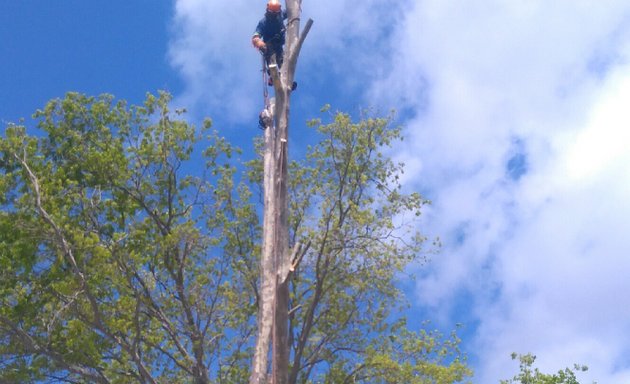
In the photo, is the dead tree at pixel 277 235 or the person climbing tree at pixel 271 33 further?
the person climbing tree at pixel 271 33

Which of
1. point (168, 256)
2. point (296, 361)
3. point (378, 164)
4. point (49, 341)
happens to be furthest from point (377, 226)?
point (49, 341)

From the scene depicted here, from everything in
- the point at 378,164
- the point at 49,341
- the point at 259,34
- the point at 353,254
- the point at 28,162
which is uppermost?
the point at 378,164

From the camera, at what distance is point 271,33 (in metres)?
9.17

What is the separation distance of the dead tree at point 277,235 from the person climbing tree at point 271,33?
18cm

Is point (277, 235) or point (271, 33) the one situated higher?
point (271, 33)

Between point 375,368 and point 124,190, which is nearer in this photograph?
point 375,368

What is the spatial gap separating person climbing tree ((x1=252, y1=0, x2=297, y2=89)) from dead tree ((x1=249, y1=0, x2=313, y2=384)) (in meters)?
0.18

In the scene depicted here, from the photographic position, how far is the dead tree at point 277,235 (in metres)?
7.08

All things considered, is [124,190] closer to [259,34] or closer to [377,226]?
[377,226]

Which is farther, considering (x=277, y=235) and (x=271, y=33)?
(x=271, y=33)

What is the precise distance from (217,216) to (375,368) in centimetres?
493

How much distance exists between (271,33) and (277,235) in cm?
288

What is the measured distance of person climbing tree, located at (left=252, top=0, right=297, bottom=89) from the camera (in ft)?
29.7

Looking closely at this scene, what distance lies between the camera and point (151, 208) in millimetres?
16953
